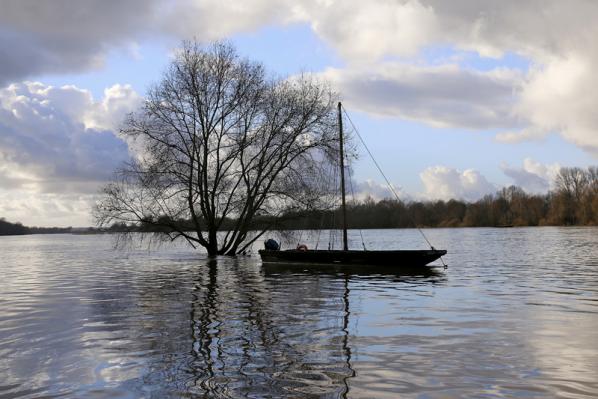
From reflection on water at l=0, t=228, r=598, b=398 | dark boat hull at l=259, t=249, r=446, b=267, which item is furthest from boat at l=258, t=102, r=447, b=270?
reflection on water at l=0, t=228, r=598, b=398

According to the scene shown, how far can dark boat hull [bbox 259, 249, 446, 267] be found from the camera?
29516 mm

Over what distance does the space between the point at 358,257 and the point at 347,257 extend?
708mm

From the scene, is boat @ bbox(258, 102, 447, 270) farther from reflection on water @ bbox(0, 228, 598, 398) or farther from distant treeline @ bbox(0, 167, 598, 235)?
distant treeline @ bbox(0, 167, 598, 235)

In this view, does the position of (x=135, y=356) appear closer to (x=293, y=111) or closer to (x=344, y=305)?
(x=344, y=305)

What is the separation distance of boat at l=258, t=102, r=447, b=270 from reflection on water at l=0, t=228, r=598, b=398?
8073mm

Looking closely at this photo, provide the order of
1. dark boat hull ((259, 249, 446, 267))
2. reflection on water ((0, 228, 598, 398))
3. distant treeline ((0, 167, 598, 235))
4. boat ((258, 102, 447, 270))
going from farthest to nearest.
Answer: distant treeline ((0, 167, 598, 235)) → boat ((258, 102, 447, 270)) → dark boat hull ((259, 249, 446, 267)) → reflection on water ((0, 228, 598, 398))

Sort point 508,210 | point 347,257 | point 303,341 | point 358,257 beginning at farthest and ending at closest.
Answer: point 508,210, point 347,257, point 358,257, point 303,341

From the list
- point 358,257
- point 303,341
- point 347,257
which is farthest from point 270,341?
point 347,257

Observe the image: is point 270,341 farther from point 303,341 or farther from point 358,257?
point 358,257

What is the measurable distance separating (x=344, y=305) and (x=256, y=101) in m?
26.7

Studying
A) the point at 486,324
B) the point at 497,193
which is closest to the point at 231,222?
the point at 486,324

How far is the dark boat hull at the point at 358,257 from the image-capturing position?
96.8 ft

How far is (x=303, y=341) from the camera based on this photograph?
1067cm

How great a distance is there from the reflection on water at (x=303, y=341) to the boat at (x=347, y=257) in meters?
8.07
